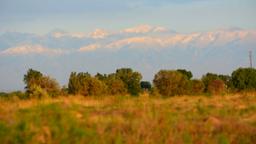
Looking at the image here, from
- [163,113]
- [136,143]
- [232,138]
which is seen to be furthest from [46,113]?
[232,138]

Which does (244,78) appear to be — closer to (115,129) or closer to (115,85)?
(115,85)

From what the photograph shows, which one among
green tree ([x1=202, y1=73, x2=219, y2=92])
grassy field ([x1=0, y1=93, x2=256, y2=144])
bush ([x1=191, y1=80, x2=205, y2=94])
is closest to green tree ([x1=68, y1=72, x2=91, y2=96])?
bush ([x1=191, y1=80, x2=205, y2=94])

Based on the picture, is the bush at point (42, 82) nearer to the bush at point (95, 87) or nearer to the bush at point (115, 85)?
the bush at point (95, 87)

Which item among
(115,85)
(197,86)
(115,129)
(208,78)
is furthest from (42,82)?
(115,129)

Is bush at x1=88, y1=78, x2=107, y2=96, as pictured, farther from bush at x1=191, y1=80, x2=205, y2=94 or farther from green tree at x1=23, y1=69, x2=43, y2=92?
bush at x1=191, y1=80, x2=205, y2=94

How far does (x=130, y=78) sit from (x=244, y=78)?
1139 centimetres

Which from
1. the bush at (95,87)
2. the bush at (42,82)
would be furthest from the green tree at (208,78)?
the bush at (42,82)

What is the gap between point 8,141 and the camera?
389 inches

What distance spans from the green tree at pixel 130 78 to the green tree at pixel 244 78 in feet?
32.4

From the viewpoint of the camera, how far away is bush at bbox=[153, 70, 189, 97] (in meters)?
45.7

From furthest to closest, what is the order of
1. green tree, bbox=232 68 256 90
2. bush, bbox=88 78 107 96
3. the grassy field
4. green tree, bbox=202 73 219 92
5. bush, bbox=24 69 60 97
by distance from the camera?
green tree, bbox=202 73 219 92, green tree, bbox=232 68 256 90, bush, bbox=88 78 107 96, bush, bbox=24 69 60 97, the grassy field

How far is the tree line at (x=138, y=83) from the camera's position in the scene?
39812mm

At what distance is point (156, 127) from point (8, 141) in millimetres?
3130

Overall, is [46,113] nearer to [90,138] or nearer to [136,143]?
[90,138]
